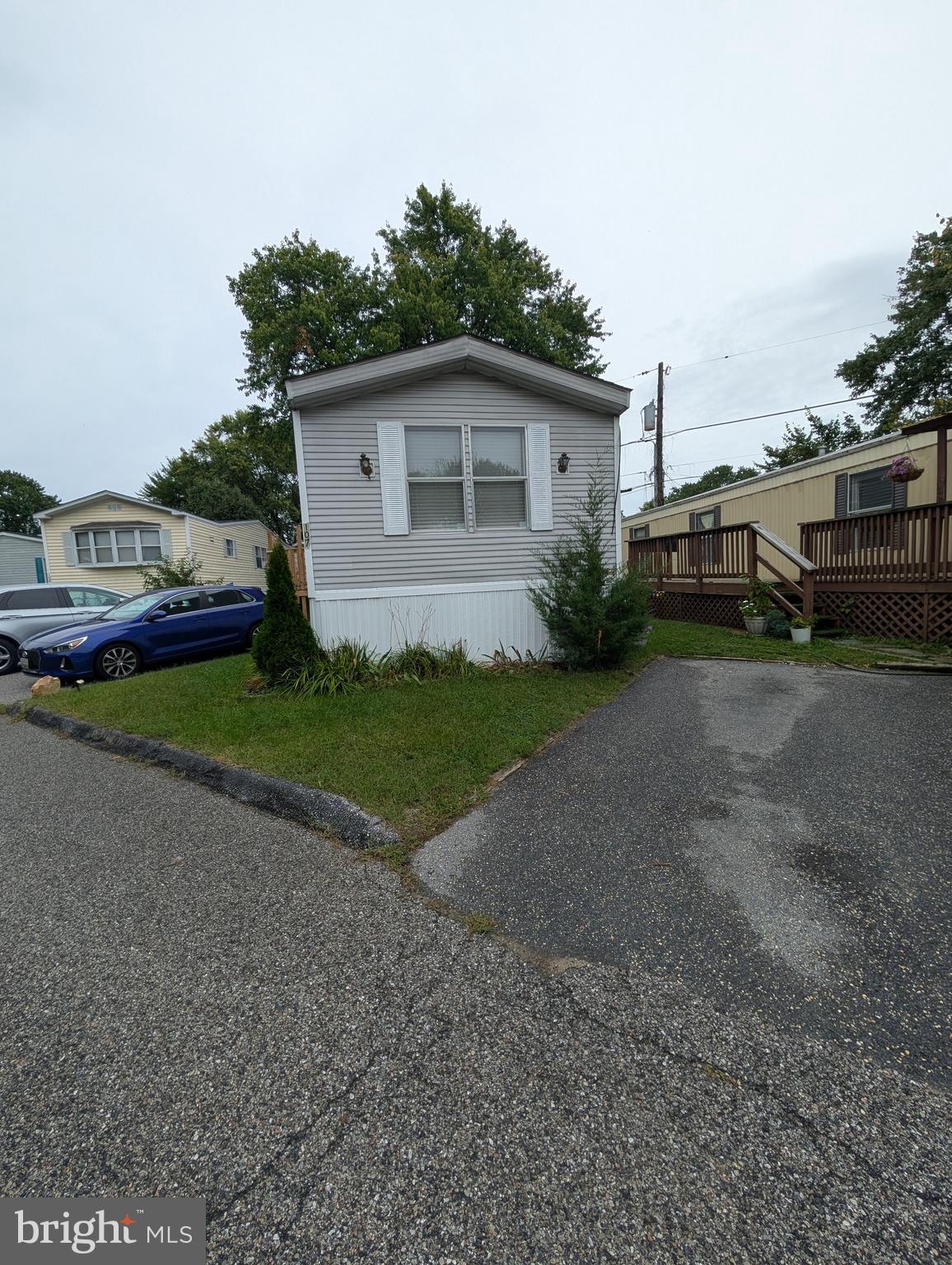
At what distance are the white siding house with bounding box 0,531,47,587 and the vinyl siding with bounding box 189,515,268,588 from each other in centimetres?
717

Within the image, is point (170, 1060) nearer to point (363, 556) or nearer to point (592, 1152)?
point (592, 1152)

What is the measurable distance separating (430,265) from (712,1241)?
69.3ft

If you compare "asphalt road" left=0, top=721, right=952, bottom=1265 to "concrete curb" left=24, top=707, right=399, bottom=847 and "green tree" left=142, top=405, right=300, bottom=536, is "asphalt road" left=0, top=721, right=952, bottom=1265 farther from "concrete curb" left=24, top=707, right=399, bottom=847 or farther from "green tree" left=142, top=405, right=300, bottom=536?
"green tree" left=142, top=405, right=300, bottom=536

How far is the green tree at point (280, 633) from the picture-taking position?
620 centimetres

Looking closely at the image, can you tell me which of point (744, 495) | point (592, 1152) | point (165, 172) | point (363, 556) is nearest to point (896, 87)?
point (744, 495)

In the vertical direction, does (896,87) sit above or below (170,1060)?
above

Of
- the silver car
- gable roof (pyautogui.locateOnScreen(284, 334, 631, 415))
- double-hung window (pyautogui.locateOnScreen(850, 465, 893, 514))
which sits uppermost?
gable roof (pyautogui.locateOnScreen(284, 334, 631, 415))

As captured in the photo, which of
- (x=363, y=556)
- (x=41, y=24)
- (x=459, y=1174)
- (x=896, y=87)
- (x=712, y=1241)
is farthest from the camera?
(x=896, y=87)

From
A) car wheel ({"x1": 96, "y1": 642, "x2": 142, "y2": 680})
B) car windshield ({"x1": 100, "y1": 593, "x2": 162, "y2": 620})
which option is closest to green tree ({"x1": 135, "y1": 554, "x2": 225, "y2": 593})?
car windshield ({"x1": 100, "y1": 593, "x2": 162, "y2": 620})

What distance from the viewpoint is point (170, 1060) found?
1644 millimetres

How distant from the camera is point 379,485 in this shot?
6785mm

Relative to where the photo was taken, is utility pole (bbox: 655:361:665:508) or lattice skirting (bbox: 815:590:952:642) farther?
utility pole (bbox: 655:361:665:508)

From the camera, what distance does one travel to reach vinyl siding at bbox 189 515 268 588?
60.0ft

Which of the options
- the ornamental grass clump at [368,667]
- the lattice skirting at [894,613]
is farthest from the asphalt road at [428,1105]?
the lattice skirting at [894,613]
